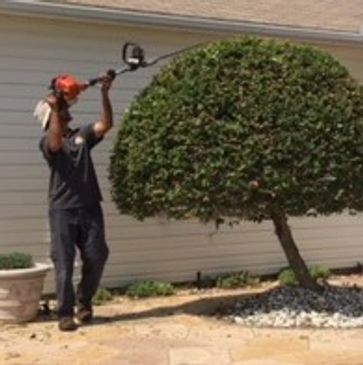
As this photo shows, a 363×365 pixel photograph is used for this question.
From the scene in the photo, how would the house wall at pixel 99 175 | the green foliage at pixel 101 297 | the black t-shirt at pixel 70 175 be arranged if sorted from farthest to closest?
the green foliage at pixel 101 297 < the house wall at pixel 99 175 < the black t-shirt at pixel 70 175

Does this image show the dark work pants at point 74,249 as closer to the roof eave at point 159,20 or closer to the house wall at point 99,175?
the house wall at point 99,175

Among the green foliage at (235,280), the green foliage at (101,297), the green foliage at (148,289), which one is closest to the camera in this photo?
the green foliage at (101,297)

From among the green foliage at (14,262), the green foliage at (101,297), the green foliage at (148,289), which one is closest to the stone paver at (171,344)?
the green foliage at (14,262)

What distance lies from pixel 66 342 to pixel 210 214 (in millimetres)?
1825

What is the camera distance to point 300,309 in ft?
32.0

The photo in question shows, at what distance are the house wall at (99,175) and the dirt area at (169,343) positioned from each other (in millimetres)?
1364

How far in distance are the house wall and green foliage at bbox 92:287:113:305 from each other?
0.35m

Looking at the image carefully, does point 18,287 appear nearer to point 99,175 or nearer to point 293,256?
point 99,175

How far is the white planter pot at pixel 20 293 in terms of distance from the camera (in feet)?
29.8

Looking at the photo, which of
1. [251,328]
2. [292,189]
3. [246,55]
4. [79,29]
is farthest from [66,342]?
[79,29]

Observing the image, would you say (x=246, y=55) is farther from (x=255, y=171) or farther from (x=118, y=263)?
(x=118, y=263)

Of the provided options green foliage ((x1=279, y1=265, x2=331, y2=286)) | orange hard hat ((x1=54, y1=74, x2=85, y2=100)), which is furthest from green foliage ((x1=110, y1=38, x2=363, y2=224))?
green foliage ((x1=279, y1=265, x2=331, y2=286))

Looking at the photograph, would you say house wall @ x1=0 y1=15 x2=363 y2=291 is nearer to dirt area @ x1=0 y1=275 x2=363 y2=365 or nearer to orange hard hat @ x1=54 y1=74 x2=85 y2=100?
dirt area @ x1=0 y1=275 x2=363 y2=365

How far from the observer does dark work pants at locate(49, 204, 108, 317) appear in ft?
29.6
